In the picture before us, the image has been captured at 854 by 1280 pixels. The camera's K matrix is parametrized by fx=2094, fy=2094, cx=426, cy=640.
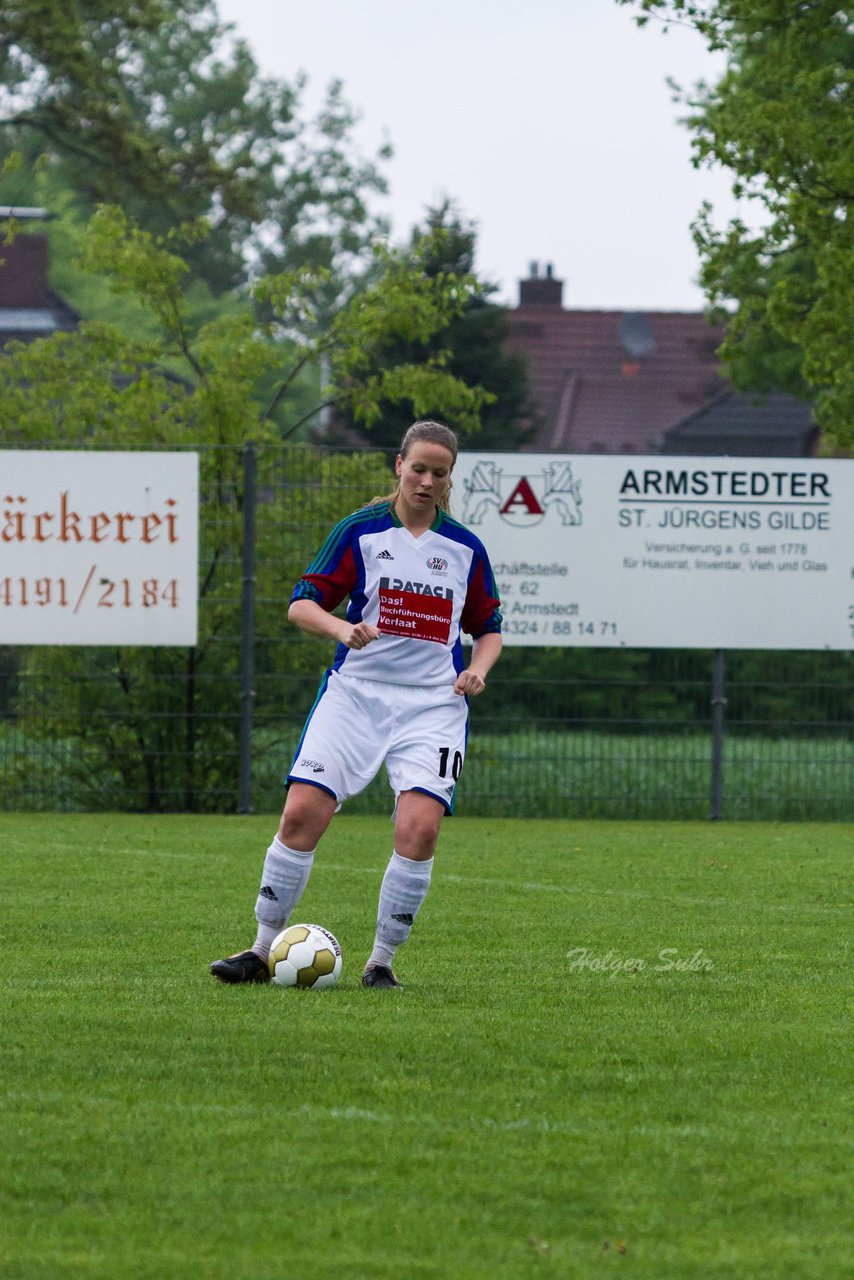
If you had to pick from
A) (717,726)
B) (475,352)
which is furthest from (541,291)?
(717,726)

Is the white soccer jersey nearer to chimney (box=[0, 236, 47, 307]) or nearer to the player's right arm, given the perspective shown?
the player's right arm

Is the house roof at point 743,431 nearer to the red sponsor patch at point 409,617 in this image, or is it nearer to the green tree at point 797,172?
the green tree at point 797,172

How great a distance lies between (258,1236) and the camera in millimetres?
3965

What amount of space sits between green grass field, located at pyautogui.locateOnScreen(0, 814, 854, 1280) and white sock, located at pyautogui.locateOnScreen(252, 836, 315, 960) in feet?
0.97

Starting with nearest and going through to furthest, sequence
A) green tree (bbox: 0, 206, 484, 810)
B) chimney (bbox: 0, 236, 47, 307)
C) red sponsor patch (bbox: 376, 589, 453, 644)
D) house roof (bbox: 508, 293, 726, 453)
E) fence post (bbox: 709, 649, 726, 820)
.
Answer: red sponsor patch (bbox: 376, 589, 453, 644) < green tree (bbox: 0, 206, 484, 810) < fence post (bbox: 709, 649, 726, 820) < chimney (bbox: 0, 236, 47, 307) < house roof (bbox: 508, 293, 726, 453)

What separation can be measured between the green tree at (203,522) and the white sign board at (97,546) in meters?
0.44

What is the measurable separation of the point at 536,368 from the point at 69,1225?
65050 mm

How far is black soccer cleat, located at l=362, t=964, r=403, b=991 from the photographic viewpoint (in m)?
7.16

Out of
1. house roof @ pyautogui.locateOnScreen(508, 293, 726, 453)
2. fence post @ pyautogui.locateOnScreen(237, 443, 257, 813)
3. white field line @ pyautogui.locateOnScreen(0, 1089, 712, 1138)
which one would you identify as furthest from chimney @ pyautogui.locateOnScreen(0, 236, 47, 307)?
white field line @ pyautogui.locateOnScreen(0, 1089, 712, 1138)

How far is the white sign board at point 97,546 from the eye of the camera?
1534 centimetres

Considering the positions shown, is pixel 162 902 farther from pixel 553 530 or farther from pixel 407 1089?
pixel 553 530

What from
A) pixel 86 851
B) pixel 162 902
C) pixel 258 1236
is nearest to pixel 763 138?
pixel 86 851

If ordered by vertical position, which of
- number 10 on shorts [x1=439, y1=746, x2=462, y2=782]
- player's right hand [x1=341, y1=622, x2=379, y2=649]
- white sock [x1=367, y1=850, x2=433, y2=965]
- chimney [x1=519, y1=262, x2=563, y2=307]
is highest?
chimney [x1=519, y1=262, x2=563, y2=307]

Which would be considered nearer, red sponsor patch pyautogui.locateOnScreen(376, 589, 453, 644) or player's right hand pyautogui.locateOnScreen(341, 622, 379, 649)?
player's right hand pyautogui.locateOnScreen(341, 622, 379, 649)
